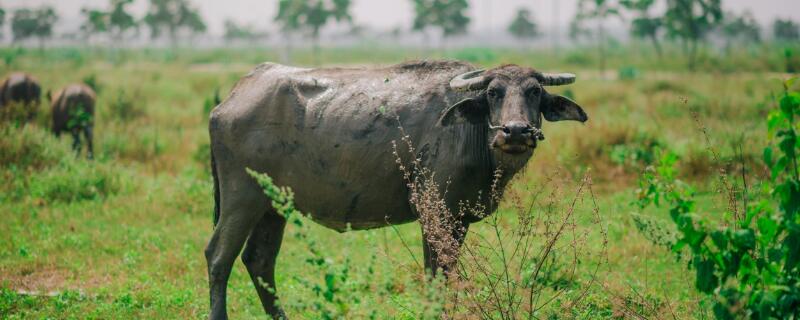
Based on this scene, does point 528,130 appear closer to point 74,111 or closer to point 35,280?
point 35,280

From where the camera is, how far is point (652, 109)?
1673 centimetres

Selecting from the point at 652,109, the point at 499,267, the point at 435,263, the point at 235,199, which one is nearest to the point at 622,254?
the point at 499,267

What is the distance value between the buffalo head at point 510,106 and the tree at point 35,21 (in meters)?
76.0

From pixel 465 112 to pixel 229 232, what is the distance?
1.87 metres

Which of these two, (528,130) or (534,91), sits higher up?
(534,91)

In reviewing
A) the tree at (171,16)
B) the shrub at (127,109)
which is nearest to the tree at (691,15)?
the shrub at (127,109)

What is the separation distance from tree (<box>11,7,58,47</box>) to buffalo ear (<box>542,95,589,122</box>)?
76.1m

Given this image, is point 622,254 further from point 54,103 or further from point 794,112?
point 54,103

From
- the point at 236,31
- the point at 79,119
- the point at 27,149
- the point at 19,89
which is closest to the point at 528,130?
the point at 27,149

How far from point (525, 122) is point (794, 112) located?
5.02ft

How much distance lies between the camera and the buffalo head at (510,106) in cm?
417

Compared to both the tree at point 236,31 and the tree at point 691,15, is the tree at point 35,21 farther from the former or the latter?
the tree at point 691,15

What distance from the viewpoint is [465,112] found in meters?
4.64

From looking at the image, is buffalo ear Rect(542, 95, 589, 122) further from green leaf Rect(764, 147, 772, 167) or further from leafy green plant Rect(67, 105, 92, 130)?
leafy green plant Rect(67, 105, 92, 130)
